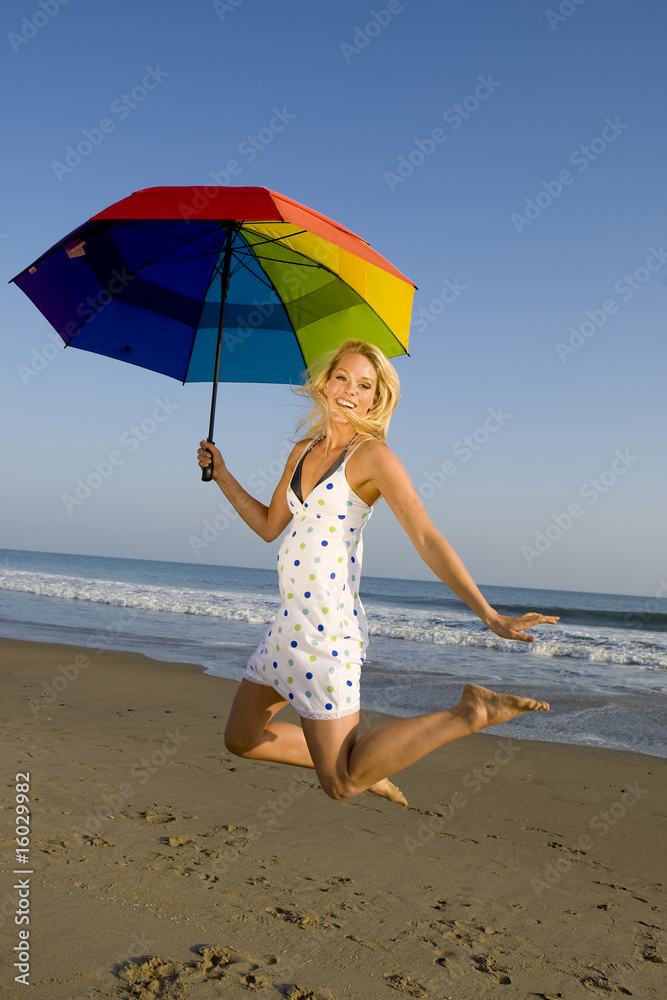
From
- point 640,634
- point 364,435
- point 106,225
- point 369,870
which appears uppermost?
point 106,225

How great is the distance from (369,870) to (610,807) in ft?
8.26

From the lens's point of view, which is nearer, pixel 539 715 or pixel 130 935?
pixel 130 935

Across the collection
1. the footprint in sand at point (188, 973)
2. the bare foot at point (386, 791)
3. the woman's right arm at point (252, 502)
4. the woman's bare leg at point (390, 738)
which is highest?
the woman's right arm at point (252, 502)

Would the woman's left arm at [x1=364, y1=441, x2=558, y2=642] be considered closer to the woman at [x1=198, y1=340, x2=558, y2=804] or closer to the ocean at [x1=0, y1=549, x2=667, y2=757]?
the woman at [x1=198, y1=340, x2=558, y2=804]

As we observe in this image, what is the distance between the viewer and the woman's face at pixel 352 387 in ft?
9.51

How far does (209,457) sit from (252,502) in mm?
281

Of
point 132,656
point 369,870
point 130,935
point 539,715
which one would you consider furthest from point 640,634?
point 130,935

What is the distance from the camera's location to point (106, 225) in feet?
10.9

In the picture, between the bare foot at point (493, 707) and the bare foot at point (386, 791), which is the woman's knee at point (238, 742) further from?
the bare foot at point (493, 707)

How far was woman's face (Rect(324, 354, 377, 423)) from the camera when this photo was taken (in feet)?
9.51

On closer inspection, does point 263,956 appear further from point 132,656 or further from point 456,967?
point 132,656

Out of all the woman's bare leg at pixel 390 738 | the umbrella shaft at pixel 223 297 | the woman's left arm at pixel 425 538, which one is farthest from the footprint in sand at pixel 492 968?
the umbrella shaft at pixel 223 297

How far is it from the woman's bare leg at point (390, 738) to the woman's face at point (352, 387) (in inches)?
47.2

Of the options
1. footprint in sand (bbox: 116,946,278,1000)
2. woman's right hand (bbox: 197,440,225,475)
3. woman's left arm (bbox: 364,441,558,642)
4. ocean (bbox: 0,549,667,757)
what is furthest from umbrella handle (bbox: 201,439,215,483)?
ocean (bbox: 0,549,667,757)
